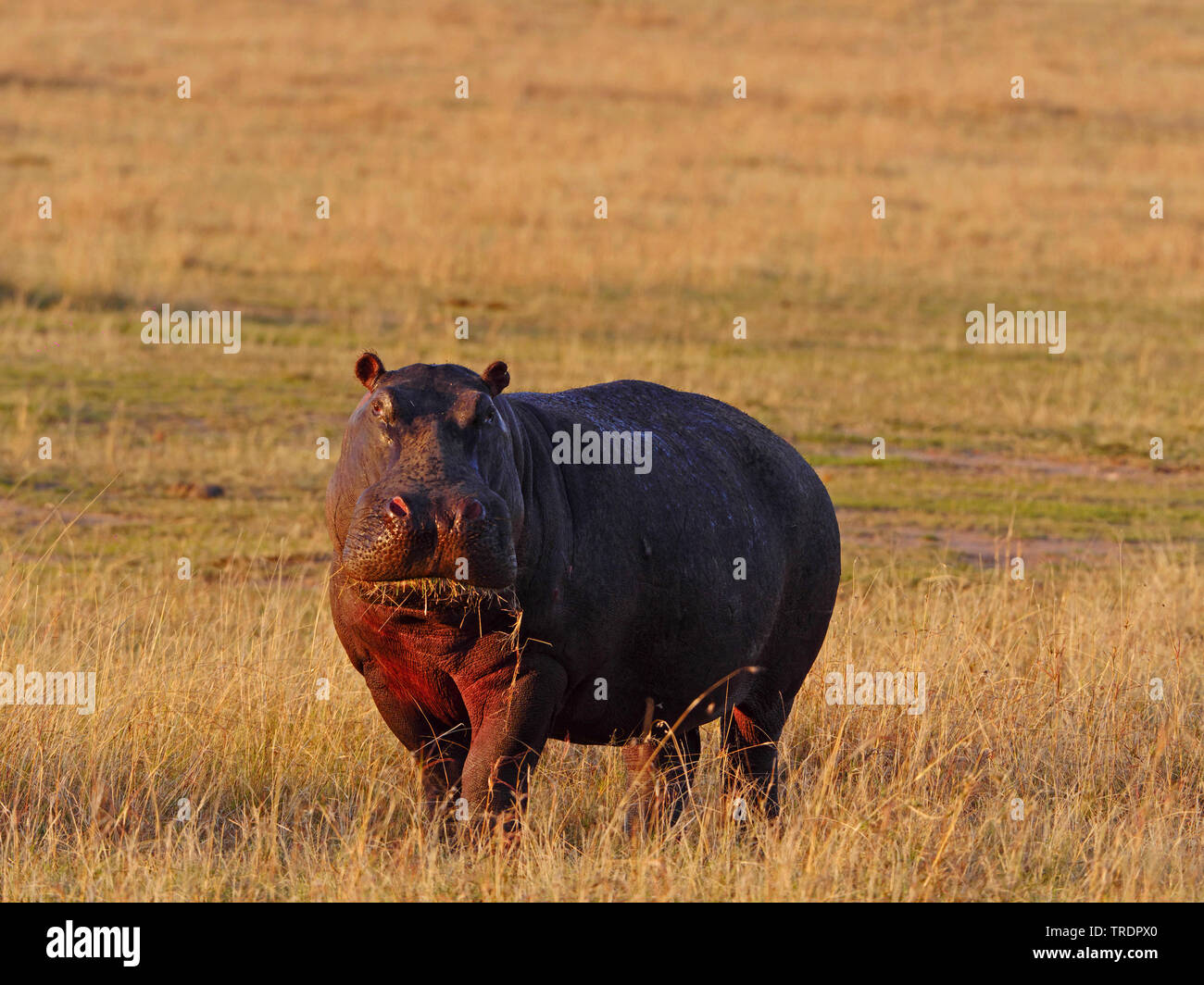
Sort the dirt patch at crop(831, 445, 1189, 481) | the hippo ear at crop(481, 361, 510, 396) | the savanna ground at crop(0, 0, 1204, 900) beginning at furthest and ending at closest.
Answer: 1. the dirt patch at crop(831, 445, 1189, 481)
2. the savanna ground at crop(0, 0, 1204, 900)
3. the hippo ear at crop(481, 361, 510, 396)

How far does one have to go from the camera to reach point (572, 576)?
5418 mm

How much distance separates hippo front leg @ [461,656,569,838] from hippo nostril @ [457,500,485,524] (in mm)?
706

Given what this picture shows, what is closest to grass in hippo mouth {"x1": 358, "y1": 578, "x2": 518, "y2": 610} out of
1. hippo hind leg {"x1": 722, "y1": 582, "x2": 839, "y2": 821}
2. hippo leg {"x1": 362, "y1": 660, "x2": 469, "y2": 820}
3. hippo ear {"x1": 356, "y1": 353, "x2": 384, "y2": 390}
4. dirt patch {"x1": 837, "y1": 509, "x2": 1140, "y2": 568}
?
hippo leg {"x1": 362, "y1": 660, "x2": 469, "y2": 820}

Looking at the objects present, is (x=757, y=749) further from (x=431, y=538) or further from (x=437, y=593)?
(x=431, y=538)

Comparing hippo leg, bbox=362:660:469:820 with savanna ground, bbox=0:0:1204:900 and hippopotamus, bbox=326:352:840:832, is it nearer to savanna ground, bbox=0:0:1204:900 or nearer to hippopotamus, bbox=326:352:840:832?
hippopotamus, bbox=326:352:840:832

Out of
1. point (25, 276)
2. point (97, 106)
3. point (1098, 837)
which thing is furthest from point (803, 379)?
point (97, 106)

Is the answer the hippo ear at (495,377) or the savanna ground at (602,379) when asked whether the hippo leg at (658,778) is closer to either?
the savanna ground at (602,379)

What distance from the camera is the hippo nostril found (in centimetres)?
471

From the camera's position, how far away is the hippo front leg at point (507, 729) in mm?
5301

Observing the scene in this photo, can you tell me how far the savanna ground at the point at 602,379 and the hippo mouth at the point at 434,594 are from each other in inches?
30.8

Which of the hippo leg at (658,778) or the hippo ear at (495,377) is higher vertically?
the hippo ear at (495,377)

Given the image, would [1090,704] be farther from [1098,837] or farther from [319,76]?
[319,76]

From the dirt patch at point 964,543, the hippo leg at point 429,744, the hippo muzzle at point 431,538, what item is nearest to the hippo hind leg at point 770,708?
the hippo leg at point 429,744

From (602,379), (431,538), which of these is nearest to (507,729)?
(431,538)
